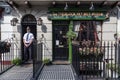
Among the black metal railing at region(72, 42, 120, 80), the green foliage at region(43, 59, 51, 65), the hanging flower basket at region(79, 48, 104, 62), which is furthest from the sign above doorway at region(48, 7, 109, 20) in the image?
the black metal railing at region(72, 42, 120, 80)

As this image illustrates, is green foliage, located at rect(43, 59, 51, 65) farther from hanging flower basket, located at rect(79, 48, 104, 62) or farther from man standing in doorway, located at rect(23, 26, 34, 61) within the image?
hanging flower basket, located at rect(79, 48, 104, 62)

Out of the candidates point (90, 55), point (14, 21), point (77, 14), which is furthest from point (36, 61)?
point (77, 14)

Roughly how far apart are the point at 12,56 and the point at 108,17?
619 cm

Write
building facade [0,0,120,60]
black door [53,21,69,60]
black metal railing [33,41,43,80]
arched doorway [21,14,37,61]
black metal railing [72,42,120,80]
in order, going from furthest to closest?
black door [53,21,69,60] → arched doorway [21,14,37,61] → building facade [0,0,120,60] → black metal railing [33,41,43,80] → black metal railing [72,42,120,80]

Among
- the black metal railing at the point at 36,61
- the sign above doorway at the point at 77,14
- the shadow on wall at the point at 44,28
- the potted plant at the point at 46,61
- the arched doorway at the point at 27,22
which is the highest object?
the sign above doorway at the point at 77,14

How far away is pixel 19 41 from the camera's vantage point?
19078 millimetres

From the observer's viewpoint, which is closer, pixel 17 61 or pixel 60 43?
pixel 17 61

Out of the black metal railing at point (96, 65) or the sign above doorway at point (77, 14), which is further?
the sign above doorway at point (77, 14)

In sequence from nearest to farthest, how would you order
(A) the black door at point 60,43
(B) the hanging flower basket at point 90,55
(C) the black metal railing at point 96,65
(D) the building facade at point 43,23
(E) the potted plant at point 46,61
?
(C) the black metal railing at point 96,65 → (B) the hanging flower basket at point 90,55 → (E) the potted plant at point 46,61 → (D) the building facade at point 43,23 → (A) the black door at point 60,43

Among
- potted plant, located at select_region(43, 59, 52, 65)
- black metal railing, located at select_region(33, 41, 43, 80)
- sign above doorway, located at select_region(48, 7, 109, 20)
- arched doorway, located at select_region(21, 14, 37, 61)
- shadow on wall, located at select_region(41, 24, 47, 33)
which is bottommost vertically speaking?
potted plant, located at select_region(43, 59, 52, 65)

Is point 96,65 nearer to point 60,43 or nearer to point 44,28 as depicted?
point 60,43

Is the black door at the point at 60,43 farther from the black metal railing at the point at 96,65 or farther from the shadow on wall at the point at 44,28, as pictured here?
the black metal railing at the point at 96,65

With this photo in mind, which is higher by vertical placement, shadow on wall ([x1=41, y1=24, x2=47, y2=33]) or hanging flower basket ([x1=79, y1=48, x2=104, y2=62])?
shadow on wall ([x1=41, y1=24, x2=47, y2=33])

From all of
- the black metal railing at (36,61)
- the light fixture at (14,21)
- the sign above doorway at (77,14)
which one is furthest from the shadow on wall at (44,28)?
the black metal railing at (36,61)
